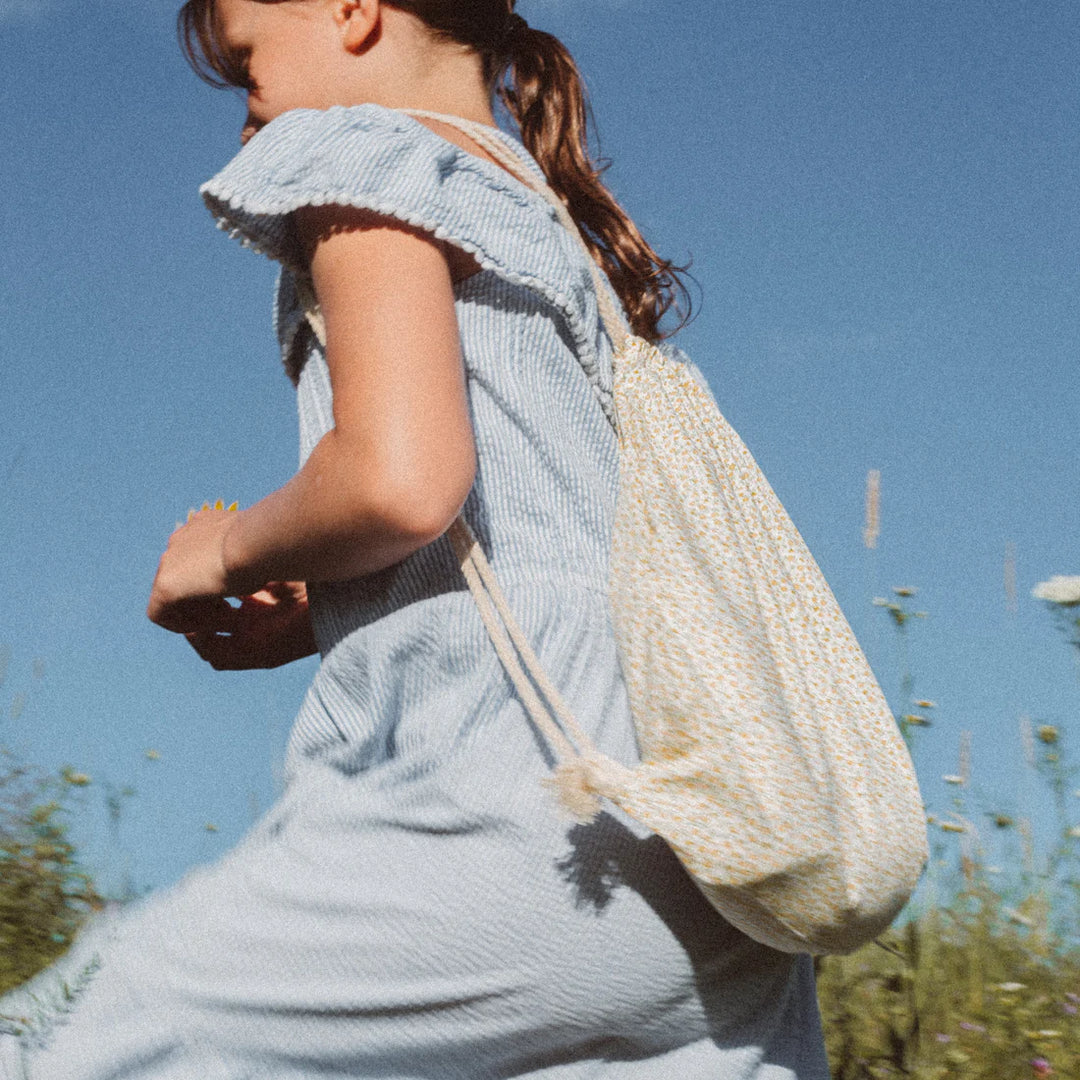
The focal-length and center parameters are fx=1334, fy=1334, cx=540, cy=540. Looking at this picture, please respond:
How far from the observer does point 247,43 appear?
1.47 meters

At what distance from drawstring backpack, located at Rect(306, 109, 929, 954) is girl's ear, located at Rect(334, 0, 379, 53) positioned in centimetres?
31

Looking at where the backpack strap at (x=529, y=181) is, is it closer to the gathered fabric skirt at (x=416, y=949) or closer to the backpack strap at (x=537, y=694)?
the backpack strap at (x=537, y=694)

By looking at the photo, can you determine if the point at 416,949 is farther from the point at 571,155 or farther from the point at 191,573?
the point at 571,155

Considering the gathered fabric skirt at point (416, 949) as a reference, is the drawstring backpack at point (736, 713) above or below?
above

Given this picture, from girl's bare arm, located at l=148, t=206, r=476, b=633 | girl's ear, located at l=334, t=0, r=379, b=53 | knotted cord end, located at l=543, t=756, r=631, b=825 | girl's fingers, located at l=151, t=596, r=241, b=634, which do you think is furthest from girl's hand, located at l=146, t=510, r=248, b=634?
girl's ear, located at l=334, t=0, r=379, b=53

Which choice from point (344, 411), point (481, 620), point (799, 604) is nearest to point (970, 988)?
point (799, 604)

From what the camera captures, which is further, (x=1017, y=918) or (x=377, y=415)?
(x=1017, y=918)

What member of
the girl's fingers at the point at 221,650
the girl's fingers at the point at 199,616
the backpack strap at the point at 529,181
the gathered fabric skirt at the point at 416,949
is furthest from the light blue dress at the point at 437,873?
the girl's fingers at the point at 221,650

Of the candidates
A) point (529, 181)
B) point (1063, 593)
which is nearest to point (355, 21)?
point (529, 181)

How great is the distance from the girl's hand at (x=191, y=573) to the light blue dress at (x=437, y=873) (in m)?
0.15

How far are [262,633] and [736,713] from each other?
721 millimetres

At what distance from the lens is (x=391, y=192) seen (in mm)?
1203

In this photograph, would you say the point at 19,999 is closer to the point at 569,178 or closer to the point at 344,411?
the point at 344,411

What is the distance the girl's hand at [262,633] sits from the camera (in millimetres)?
1628
